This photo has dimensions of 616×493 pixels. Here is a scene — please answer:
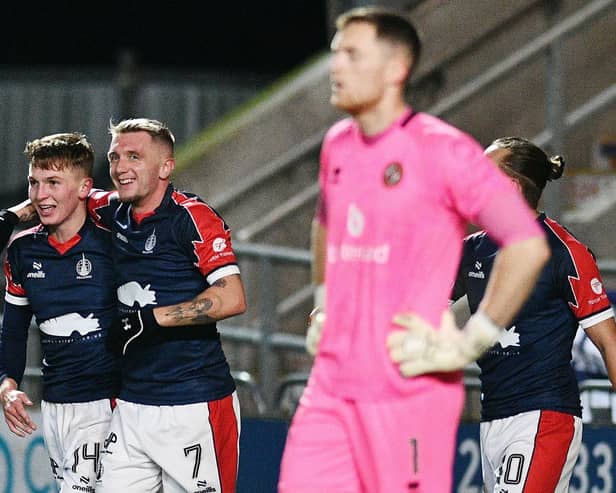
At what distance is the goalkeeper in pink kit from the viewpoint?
458 cm

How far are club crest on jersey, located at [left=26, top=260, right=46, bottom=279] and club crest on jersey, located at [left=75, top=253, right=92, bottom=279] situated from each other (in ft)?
0.53

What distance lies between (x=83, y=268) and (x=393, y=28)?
7.77ft

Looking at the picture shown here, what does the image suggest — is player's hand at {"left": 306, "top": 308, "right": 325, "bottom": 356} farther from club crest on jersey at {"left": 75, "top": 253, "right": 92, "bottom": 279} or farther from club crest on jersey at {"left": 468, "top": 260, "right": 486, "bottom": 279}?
club crest on jersey at {"left": 75, "top": 253, "right": 92, "bottom": 279}

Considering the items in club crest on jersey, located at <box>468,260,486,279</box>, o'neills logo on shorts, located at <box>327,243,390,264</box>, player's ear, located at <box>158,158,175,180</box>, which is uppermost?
player's ear, located at <box>158,158,175,180</box>

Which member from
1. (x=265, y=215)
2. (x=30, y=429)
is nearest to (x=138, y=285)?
(x=30, y=429)

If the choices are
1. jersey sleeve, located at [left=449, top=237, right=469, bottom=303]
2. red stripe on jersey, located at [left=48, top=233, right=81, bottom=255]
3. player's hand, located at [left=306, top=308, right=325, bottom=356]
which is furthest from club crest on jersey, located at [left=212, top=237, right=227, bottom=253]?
player's hand, located at [left=306, top=308, right=325, bottom=356]

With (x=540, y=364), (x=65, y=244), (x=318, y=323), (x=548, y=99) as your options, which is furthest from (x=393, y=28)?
(x=548, y=99)

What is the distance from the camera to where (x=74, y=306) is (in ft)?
21.3

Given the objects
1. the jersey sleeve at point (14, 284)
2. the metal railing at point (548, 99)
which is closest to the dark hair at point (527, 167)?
the jersey sleeve at point (14, 284)

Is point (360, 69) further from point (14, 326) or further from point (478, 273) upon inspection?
point (14, 326)

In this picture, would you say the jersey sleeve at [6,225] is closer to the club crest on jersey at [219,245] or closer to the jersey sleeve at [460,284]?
the club crest on jersey at [219,245]

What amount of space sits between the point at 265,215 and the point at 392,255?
7499 mm

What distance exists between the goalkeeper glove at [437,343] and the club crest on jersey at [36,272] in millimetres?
2450

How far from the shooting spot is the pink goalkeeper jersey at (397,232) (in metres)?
4.54
